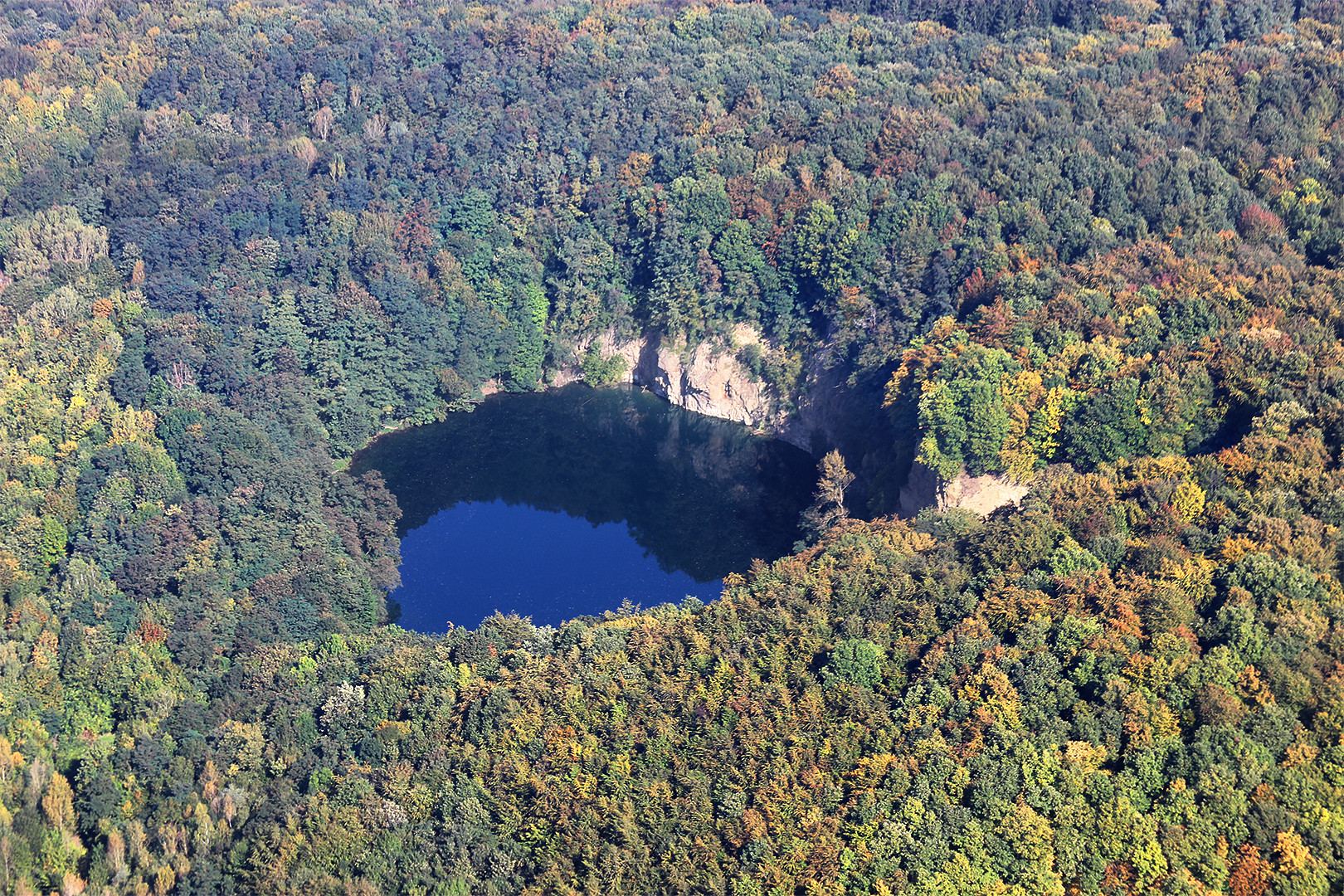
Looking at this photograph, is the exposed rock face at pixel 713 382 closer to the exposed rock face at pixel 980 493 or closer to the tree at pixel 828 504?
the tree at pixel 828 504

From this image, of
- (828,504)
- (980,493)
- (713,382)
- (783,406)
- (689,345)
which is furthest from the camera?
(689,345)

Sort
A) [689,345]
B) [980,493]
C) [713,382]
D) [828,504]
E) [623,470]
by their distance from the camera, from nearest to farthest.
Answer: [980,493] → [828,504] → [623,470] → [713,382] → [689,345]

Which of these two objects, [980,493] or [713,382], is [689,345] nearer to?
[713,382]

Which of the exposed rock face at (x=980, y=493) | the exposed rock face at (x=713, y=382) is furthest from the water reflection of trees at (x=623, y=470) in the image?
the exposed rock face at (x=980, y=493)

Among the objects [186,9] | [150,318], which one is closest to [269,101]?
[186,9]

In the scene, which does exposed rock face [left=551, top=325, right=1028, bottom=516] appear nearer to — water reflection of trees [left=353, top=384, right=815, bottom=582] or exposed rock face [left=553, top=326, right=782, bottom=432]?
exposed rock face [left=553, top=326, right=782, bottom=432]

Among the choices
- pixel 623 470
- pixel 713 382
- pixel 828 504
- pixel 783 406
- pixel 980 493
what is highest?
pixel 980 493

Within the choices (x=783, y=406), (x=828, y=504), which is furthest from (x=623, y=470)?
(x=828, y=504)
